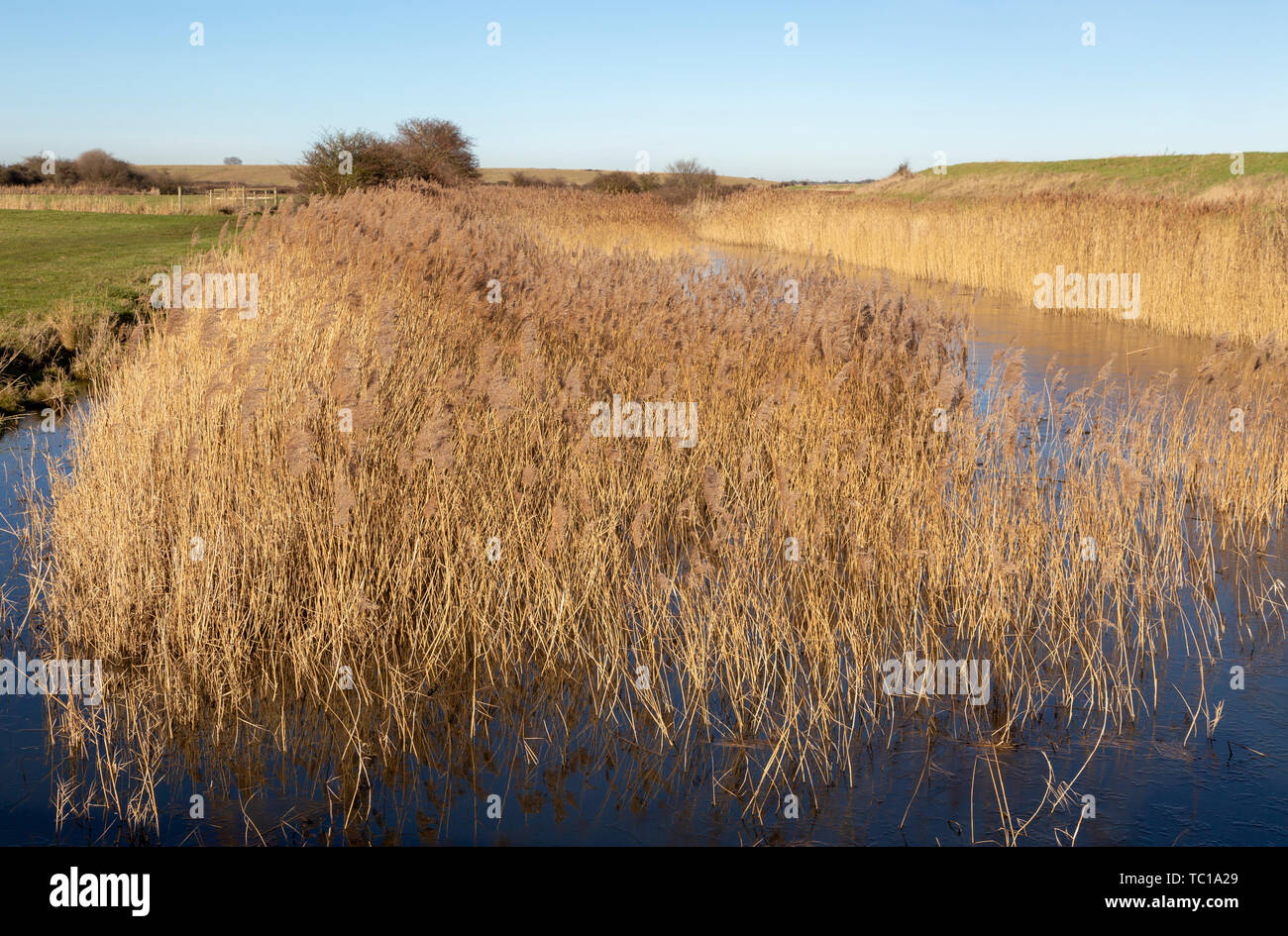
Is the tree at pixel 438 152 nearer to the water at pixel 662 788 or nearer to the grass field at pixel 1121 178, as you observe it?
the grass field at pixel 1121 178

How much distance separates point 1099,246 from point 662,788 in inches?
542

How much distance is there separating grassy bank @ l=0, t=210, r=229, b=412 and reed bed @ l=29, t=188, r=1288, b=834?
9.67 ft

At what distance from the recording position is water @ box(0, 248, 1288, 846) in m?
2.97

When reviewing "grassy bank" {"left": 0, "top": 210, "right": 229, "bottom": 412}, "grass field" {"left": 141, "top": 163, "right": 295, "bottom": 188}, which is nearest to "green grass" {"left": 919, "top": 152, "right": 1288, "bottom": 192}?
"grassy bank" {"left": 0, "top": 210, "right": 229, "bottom": 412}

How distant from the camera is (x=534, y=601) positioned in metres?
4.39

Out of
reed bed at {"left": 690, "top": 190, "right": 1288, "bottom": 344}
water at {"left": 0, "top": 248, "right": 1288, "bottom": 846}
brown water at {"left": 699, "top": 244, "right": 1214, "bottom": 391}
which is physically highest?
reed bed at {"left": 690, "top": 190, "right": 1288, "bottom": 344}

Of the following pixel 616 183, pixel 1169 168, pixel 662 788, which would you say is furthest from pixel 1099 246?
pixel 1169 168

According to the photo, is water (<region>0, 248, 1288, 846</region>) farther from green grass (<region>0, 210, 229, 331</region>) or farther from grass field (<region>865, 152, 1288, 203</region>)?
grass field (<region>865, 152, 1288, 203</region>)

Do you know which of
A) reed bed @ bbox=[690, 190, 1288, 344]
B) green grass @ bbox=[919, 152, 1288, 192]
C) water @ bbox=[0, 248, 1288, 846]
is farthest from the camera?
green grass @ bbox=[919, 152, 1288, 192]

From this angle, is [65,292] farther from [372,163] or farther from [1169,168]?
[1169,168]

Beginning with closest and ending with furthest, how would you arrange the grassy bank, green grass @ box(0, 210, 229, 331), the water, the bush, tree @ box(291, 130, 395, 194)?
the water, the grassy bank, green grass @ box(0, 210, 229, 331), tree @ box(291, 130, 395, 194), the bush

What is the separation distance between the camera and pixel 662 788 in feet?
10.5
